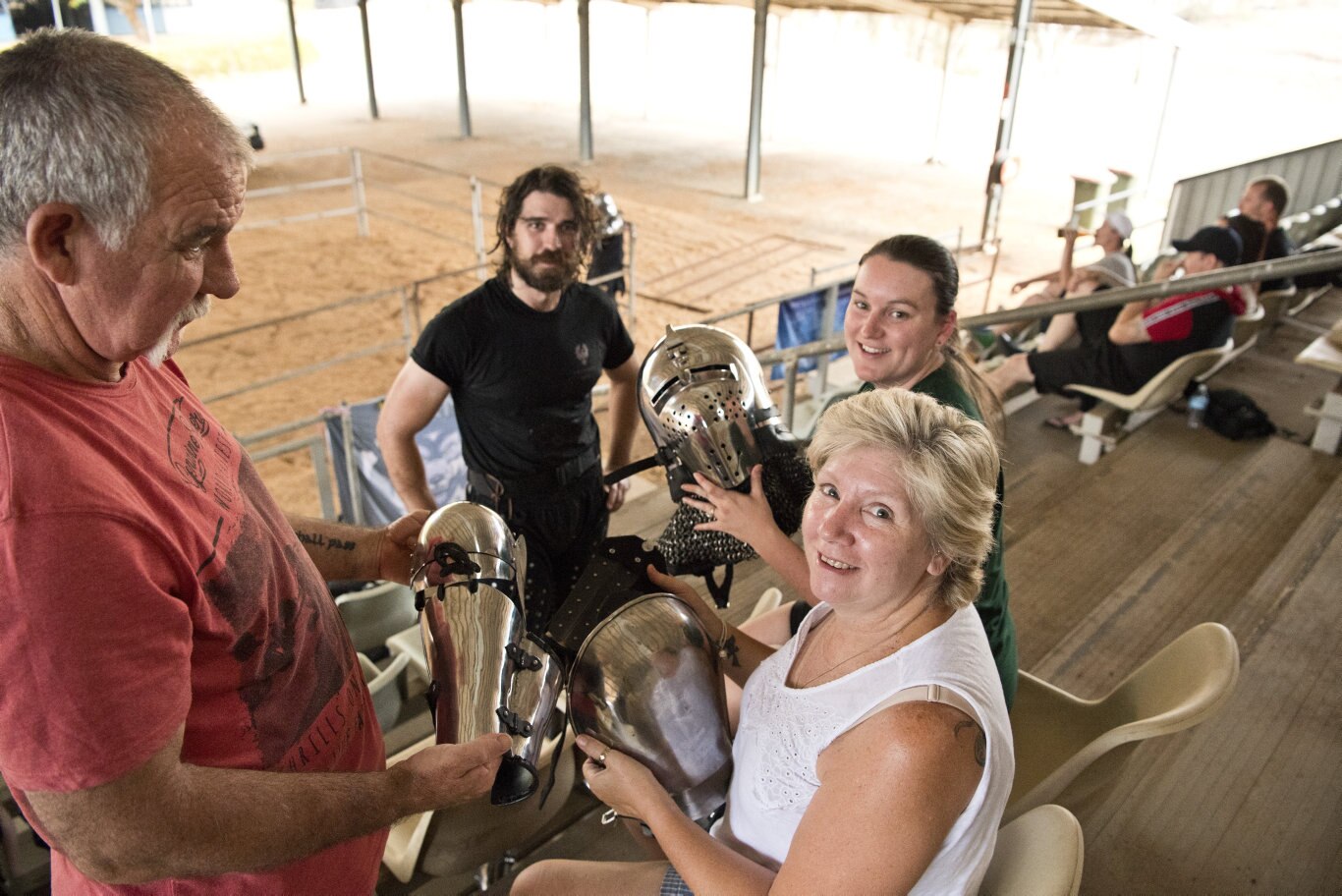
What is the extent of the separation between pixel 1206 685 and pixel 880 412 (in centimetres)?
82

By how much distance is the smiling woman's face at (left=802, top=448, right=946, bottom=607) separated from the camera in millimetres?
1388

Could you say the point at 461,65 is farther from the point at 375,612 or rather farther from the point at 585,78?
the point at 375,612

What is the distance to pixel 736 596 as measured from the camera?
327 centimetres

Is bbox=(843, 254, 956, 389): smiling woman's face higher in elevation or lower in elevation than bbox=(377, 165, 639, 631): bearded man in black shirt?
higher

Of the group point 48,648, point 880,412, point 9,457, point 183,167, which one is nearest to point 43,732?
point 48,648

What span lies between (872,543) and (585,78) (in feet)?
56.7

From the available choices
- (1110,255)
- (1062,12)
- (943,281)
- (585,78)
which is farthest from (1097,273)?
(585,78)

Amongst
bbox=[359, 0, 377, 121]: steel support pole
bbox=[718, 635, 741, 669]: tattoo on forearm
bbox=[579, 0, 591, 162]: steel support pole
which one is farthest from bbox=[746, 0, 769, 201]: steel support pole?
bbox=[718, 635, 741, 669]: tattoo on forearm

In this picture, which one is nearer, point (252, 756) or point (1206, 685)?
point (252, 756)

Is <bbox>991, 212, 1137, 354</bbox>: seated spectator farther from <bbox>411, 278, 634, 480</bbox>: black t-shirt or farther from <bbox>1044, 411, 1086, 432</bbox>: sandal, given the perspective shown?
<bbox>411, 278, 634, 480</bbox>: black t-shirt

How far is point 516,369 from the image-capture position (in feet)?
8.14

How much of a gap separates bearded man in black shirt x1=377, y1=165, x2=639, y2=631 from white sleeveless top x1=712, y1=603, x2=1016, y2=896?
1.13 metres

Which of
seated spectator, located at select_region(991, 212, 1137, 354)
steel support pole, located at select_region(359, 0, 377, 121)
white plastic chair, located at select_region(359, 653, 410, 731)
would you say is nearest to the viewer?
white plastic chair, located at select_region(359, 653, 410, 731)

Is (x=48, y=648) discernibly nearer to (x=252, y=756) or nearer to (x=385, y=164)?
(x=252, y=756)
